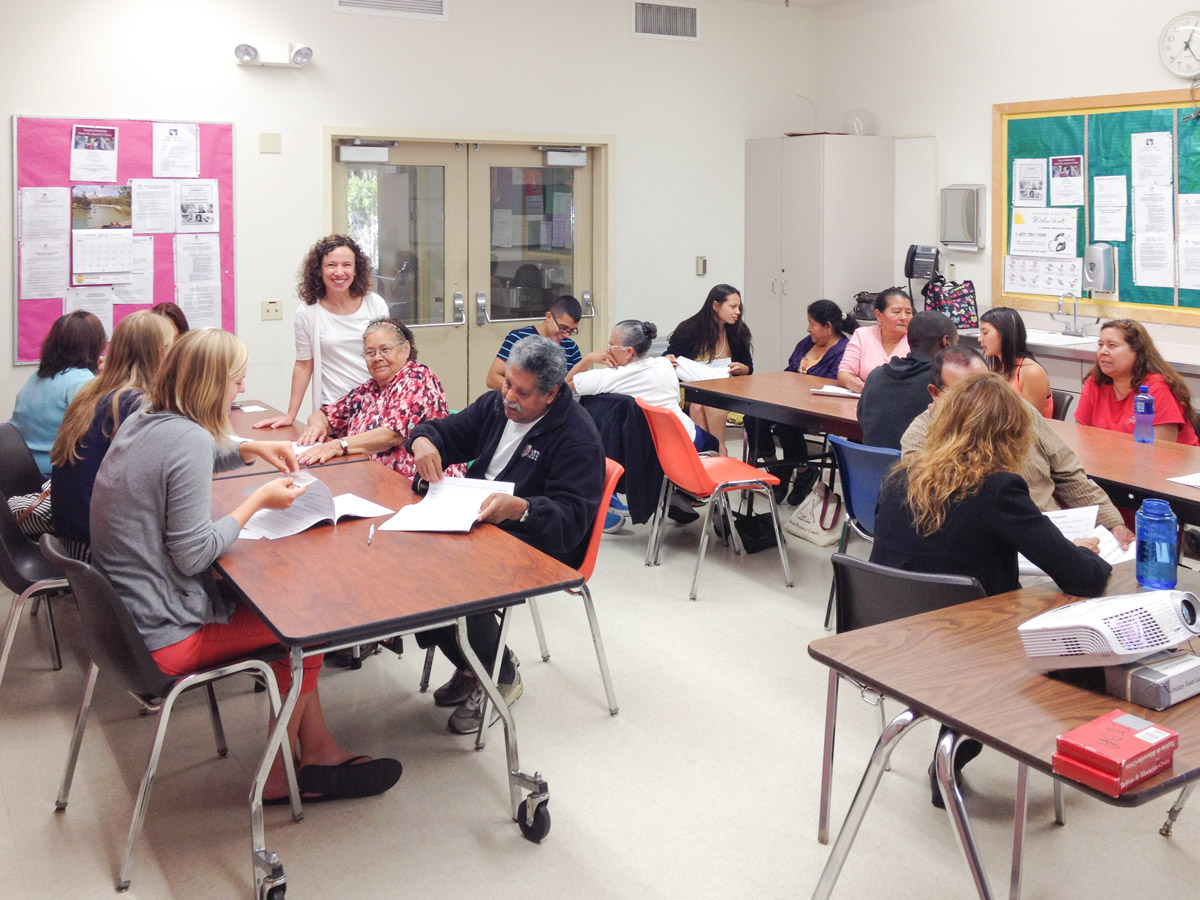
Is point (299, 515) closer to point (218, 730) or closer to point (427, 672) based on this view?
point (218, 730)

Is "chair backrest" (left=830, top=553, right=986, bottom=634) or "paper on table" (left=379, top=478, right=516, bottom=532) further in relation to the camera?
"paper on table" (left=379, top=478, right=516, bottom=532)

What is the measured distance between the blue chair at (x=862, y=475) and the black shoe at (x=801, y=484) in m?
1.76

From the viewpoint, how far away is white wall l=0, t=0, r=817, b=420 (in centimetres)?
559

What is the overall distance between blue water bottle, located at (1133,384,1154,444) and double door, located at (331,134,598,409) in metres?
4.02

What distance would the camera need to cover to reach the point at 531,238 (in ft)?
23.3

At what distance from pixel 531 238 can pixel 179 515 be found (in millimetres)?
4869

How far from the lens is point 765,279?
7.66m

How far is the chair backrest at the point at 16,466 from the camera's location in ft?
12.5

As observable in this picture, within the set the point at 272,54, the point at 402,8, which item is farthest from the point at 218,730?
the point at 402,8

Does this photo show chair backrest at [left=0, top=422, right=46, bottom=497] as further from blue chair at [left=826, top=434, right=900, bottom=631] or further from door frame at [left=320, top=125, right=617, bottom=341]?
blue chair at [left=826, top=434, right=900, bottom=631]

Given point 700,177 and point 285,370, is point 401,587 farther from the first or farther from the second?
point 700,177

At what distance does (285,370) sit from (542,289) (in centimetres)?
178

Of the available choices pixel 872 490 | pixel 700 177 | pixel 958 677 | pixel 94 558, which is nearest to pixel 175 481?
pixel 94 558

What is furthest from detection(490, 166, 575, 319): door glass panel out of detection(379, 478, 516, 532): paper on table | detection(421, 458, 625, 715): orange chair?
detection(379, 478, 516, 532): paper on table
